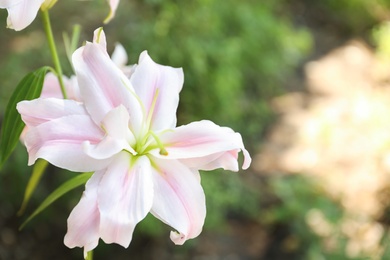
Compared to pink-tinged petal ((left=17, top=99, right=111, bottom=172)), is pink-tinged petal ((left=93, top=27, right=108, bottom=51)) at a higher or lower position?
higher

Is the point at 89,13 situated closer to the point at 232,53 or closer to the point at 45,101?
the point at 232,53

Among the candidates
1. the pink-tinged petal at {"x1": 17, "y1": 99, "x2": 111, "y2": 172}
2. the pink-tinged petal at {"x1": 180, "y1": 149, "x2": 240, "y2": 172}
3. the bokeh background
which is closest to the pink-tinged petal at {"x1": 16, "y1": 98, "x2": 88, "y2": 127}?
the pink-tinged petal at {"x1": 17, "y1": 99, "x2": 111, "y2": 172}

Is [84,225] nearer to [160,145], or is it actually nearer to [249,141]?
[160,145]

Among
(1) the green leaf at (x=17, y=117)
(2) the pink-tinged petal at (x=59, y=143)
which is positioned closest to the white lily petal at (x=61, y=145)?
(2) the pink-tinged petal at (x=59, y=143)

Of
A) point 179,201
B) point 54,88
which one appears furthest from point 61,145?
point 54,88

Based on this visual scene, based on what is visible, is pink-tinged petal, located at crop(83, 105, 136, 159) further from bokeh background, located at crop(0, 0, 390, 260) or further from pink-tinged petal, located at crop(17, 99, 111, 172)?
bokeh background, located at crop(0, 0, 390, 260)
